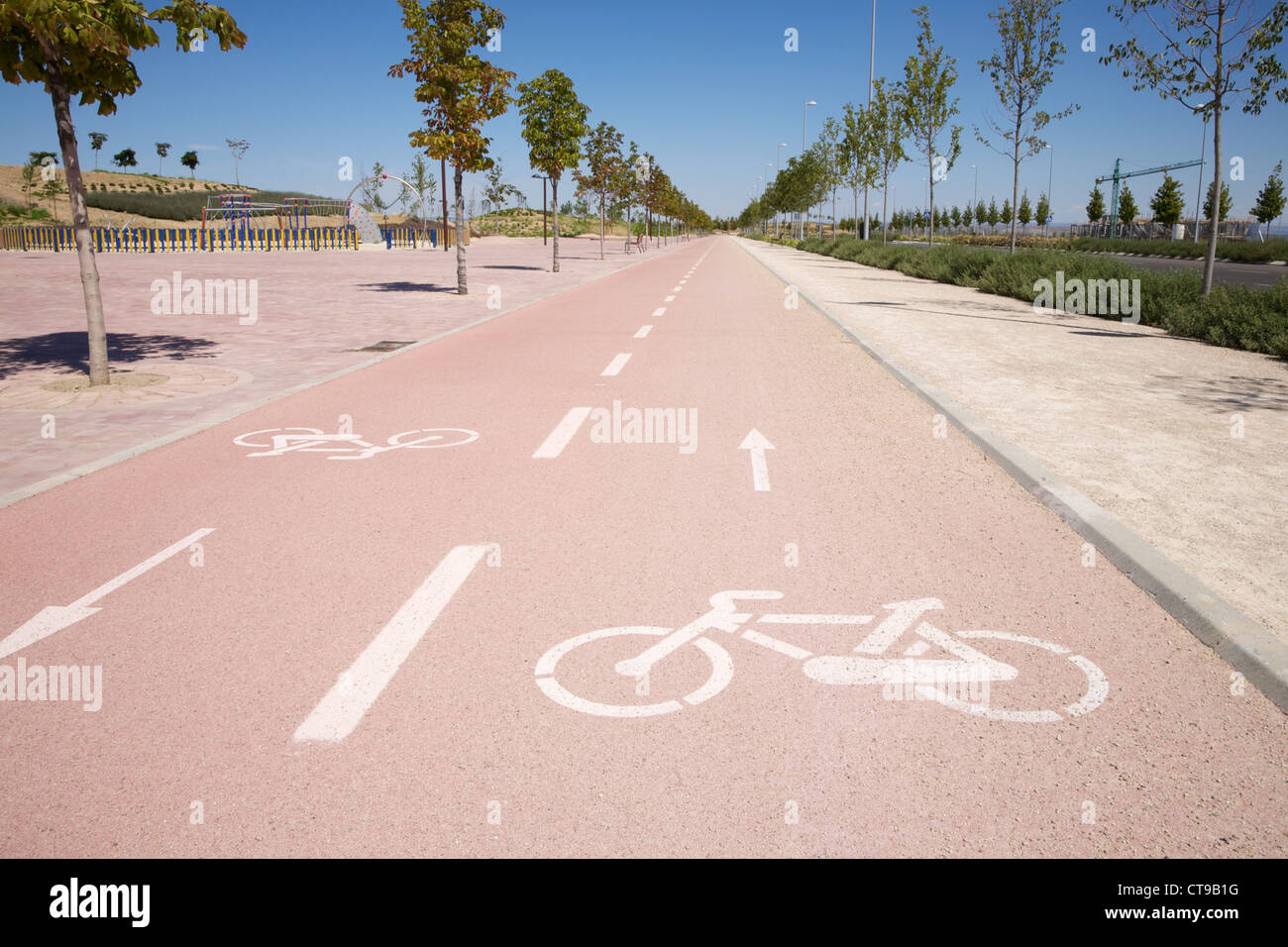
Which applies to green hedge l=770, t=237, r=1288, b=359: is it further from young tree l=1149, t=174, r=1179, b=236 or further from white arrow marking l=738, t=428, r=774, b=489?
young tree l=1149, t=174, r=1179, b=236

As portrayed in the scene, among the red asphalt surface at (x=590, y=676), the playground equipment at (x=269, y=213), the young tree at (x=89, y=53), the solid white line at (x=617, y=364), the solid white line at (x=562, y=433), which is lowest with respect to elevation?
the red asphalt surface at (x=590, y=676)

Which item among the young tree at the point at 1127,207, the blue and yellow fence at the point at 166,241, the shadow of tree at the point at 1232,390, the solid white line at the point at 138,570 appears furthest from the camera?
the young tree at the point at 1127,207

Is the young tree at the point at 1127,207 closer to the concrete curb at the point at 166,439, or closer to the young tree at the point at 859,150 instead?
the young tree at the point at 859,150

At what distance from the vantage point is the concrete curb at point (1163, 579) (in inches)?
134

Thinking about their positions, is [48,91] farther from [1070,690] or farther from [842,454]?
[1070,690]

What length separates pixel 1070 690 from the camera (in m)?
3.25

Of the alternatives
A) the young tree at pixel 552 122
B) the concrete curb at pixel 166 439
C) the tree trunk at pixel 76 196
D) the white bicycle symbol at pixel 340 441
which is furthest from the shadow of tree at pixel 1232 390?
the young tree at pixel 552 122

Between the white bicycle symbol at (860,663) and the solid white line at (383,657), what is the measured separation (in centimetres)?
59

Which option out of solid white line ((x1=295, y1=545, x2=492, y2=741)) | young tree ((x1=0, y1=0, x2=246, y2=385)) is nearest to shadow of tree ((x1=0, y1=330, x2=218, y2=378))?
young tree ((x1=0, y1=0, x2=246, y2=385))

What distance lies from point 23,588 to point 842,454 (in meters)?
5.18

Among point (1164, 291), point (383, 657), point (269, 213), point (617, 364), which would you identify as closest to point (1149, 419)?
point (617, 364)

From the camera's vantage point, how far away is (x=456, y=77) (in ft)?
67.3

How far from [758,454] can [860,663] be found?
3.39 m
